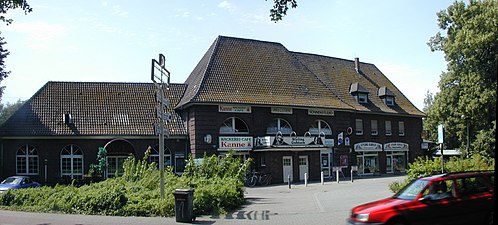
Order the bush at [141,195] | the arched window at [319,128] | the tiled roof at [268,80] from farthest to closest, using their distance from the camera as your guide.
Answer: the arched window at [319,128] → the tiled roof at [268,80] → the bush at [141,195]

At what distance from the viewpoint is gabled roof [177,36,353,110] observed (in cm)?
3425

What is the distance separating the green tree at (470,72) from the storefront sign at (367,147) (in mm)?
5857

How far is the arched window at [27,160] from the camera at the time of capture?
33.0m

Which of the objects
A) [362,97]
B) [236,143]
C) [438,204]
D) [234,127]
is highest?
[362,97]

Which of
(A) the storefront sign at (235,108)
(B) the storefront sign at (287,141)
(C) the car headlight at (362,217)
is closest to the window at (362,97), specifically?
(B) the storefront sign at (287,141)

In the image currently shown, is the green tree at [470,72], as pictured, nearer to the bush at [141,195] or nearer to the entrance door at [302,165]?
the entrance door at [302,165]

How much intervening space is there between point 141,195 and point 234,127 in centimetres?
1783

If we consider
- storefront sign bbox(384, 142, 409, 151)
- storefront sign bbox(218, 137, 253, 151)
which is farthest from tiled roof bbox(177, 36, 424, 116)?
storefront sign bbox(384, 142, 409, 151)

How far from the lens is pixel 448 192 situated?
1048cm

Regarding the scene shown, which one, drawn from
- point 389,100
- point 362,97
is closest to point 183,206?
point 362,97

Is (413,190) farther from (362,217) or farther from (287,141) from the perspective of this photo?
(287,141)

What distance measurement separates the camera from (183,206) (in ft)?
46.6

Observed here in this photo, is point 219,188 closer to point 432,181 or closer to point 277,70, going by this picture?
point 432,181

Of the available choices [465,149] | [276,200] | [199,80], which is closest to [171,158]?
[199,80]
